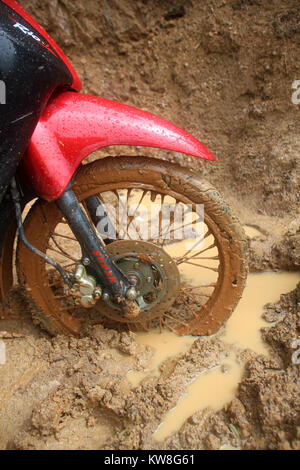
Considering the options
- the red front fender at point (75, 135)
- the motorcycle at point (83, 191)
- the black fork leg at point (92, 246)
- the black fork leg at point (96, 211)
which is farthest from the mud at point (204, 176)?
the red front fender at point (75, 135)

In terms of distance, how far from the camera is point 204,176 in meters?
2.79

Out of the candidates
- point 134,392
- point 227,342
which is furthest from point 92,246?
point 227,342

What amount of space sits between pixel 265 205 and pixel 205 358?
1.71 m

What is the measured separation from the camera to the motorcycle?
44.5 inches

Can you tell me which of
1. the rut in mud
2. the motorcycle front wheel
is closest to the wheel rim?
the motorcycle front wheel

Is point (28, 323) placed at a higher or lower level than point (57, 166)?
lower

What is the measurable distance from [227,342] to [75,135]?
1.31m

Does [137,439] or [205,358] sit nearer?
[137,439]

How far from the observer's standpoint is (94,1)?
118 inches

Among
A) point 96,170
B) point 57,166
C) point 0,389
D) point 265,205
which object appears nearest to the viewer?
point 57,166

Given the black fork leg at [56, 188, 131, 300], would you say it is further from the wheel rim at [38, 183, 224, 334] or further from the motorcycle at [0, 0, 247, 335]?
the wheel rim at [38, 183, 224, 334]
